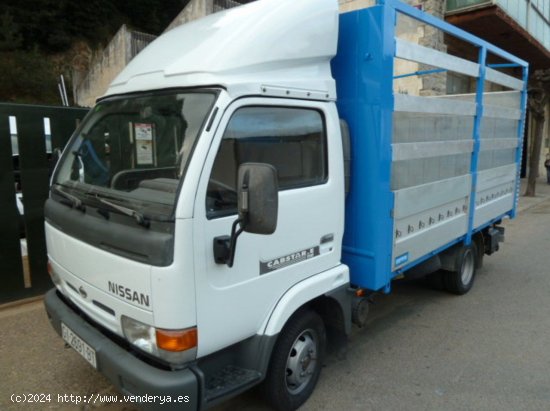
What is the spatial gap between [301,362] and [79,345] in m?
1.35

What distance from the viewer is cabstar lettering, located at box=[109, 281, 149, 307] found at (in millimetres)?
2113

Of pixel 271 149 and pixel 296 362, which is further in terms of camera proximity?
pixel 296 362

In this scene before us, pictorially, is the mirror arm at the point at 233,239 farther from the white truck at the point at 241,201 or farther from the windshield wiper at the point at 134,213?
the windshield wiper at the point at 134,213

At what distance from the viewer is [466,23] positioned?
35.8ft

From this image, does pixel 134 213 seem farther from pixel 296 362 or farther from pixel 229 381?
pixel 296 362

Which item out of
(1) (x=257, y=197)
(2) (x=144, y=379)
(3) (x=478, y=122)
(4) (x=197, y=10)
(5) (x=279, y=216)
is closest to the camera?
(1) (x=257, y=197)

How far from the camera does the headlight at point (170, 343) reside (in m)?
2.08

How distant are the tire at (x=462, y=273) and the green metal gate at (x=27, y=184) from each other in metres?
4.30

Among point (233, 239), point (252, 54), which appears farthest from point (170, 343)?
point (252, 54)

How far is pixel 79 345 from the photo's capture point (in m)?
A: 2.52

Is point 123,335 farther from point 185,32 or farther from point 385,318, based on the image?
point 385,318

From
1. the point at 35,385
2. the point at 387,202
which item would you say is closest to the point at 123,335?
the point at 35,385

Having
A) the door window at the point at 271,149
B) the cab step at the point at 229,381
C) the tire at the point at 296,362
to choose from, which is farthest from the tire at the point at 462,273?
the cab step at the point at 229,381

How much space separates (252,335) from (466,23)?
11.1 metres
